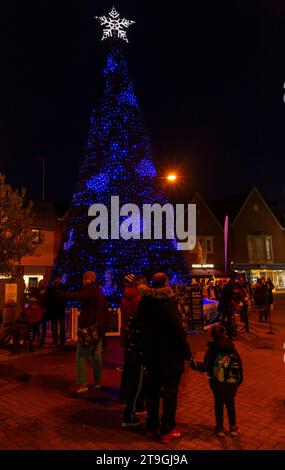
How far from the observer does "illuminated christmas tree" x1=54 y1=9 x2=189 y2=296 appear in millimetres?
11477

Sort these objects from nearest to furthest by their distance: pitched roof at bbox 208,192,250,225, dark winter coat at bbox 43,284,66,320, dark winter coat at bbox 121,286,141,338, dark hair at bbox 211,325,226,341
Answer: dark hair at bbox 211,325,226,341, dark winter coat at bbox 121,286,141,338, dark winter coat at bbox 43,284,66,320, pitched roof at bbox 208,192,250,225

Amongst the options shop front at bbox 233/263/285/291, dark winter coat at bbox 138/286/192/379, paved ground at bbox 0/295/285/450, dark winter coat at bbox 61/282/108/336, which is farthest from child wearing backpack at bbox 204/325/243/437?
shop front at bbox 233/263/285/291

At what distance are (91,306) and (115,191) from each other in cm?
697

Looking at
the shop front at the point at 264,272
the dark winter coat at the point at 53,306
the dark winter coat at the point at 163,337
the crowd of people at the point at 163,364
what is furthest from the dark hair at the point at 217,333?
the shop front at the point at 264,272

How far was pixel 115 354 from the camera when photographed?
8.14 metres

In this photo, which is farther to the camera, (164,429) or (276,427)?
(276,427)

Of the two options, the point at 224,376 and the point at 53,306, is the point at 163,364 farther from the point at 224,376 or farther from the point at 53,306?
the point at 53,306

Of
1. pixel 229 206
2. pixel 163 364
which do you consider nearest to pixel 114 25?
pixel 163 364

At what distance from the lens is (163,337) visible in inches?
149

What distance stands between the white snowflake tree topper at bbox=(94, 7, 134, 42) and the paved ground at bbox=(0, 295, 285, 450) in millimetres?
11861

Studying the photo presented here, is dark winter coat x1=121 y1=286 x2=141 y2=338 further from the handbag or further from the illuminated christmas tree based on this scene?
the illuminated christmas tree
